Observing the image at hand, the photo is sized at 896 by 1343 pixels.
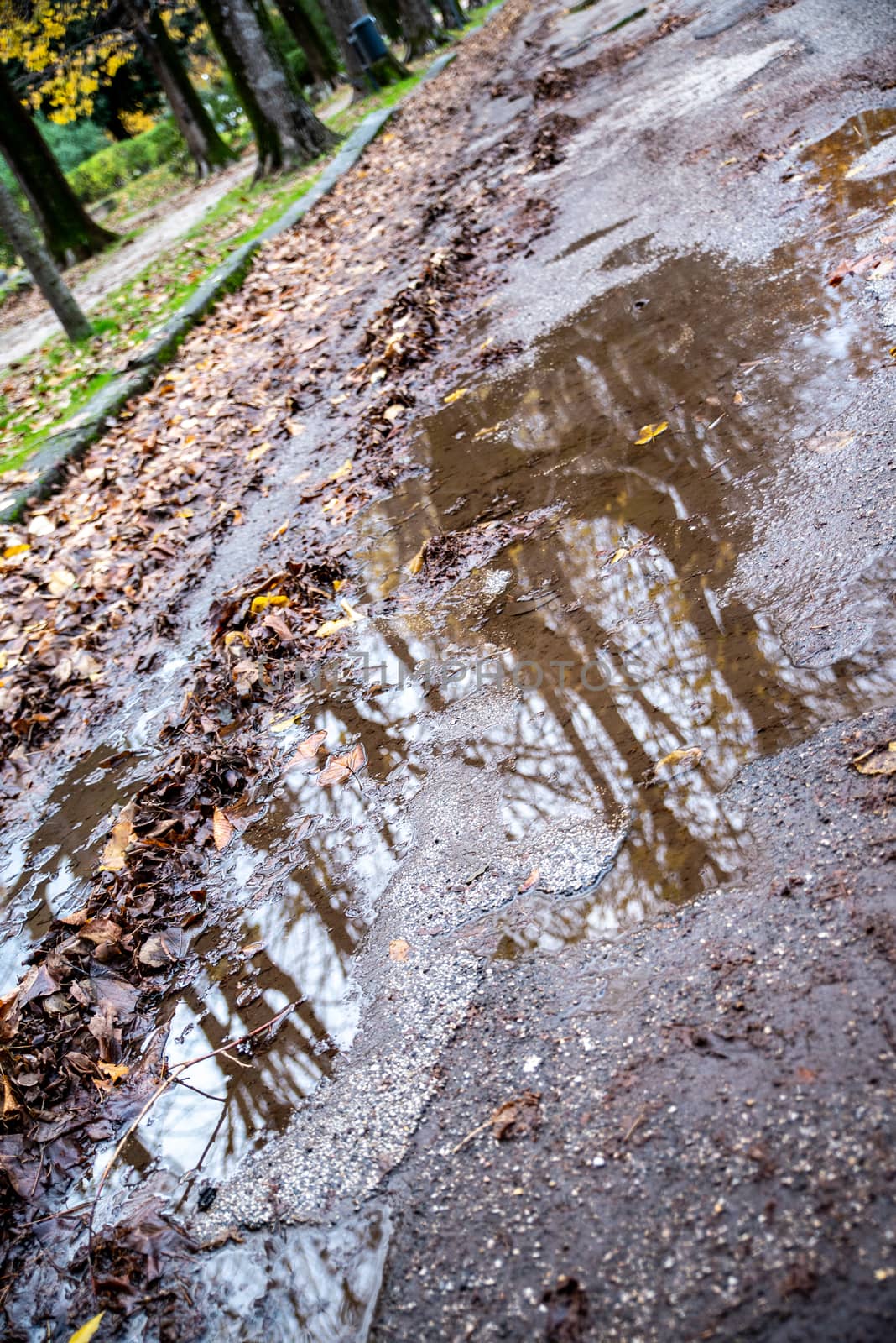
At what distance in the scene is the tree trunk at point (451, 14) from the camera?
818 inches

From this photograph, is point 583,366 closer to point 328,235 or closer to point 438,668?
point 438,668

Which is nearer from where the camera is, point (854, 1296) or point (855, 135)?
point (854, 1296)

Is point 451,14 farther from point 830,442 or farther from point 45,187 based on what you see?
point 830,442

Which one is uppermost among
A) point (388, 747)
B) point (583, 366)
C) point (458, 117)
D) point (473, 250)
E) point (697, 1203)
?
point (458, 117)

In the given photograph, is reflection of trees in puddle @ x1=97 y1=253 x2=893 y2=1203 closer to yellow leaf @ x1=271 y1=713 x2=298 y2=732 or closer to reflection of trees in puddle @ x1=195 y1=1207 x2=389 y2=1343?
yellow leaf @ x1=271 y1=713 x2=298 y2=732

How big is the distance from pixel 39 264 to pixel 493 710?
8.82 metres

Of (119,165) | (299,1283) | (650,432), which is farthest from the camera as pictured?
(119,165)

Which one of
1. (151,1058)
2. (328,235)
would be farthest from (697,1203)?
(328,235)

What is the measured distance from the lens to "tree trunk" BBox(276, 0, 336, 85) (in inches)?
797

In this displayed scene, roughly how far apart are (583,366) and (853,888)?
309cm

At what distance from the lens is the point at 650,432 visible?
3553mm

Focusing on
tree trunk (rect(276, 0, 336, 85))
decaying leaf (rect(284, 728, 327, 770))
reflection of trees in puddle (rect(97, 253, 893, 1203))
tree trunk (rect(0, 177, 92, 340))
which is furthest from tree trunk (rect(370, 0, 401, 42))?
decaying leaf (rect(284, 728, 327, 770))

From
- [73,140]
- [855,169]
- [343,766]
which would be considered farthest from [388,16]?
[343,766]

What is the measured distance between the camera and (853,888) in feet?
6.04
